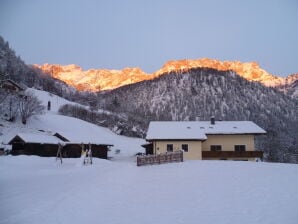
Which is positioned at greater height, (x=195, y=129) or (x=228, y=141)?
(x=195, y=129)

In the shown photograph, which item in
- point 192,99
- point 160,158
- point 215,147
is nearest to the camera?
point 160,158

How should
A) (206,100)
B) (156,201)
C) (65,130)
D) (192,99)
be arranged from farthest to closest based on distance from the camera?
(192,99)
(206,100)
(65,130)
(156,201)

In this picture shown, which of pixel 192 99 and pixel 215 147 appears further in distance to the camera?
pixel 192 99

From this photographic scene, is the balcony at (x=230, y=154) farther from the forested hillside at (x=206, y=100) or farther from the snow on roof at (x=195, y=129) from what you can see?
the forested hillside at (x=206, y=100)

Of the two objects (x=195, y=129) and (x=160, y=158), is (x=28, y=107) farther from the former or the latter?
(x=160, y=158)

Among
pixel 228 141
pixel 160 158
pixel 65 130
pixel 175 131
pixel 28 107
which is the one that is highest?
pixel 28 107

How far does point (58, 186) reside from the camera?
53.6ft

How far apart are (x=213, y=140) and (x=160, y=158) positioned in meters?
16.2

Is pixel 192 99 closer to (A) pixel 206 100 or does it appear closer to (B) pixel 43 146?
(A) pixel 206 100

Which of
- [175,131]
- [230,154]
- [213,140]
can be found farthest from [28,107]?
[230,154]

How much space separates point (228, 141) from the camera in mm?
43094

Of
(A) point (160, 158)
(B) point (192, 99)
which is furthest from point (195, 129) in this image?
(B) point (192, 99)

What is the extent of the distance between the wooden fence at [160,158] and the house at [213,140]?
804cm

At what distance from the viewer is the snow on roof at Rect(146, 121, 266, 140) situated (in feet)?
127
